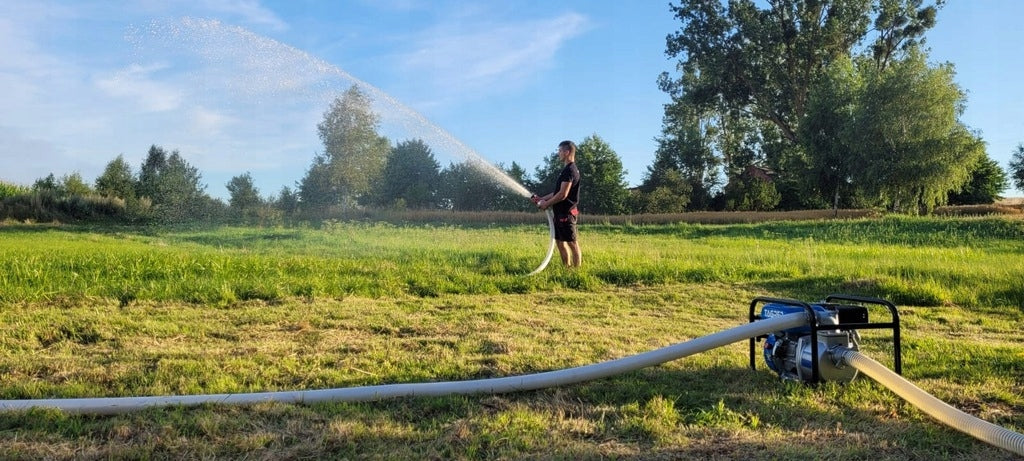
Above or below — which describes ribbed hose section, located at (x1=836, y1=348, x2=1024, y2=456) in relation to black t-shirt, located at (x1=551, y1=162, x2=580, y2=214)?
below

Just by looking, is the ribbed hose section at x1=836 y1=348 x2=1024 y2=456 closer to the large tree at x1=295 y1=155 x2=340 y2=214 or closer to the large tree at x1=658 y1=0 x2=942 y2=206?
the large tree at x1=295 y1=155 x2=340 y2=214

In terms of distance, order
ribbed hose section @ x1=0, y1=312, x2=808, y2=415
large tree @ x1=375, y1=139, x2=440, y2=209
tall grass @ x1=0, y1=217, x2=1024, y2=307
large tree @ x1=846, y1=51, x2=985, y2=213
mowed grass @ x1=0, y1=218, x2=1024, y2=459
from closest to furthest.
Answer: mowed grass @ x1=0, y1=218, x2=1024, y2=459
ribbed hose section @ x1=0, y1=312, x2=808, y2=415
tall grass @ x1=0, y1=217, x2=1024, y2=307
large tree @ x1=375, y1=139, x2=440, y2=209
large tree @ x1=846, y1=51, x2=985, y2=213

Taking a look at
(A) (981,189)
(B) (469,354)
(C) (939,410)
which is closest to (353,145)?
(B) (469,354)

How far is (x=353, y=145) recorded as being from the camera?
12.7 metres

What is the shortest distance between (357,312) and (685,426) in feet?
12.3

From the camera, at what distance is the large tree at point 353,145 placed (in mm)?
11492

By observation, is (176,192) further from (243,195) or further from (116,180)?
(116,180)

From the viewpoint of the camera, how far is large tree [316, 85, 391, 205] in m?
11.5

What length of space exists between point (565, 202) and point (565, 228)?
1.15 ft

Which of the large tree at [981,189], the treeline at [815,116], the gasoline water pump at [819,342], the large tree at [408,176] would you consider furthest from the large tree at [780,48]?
the gasoline water pump at [819,342]

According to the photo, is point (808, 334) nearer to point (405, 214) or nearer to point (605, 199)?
point (405, 214)

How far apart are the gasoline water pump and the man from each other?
5.05 meters

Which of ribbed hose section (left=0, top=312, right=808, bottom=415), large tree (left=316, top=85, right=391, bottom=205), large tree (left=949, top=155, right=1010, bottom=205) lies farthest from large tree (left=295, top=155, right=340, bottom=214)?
large tree (left=949, top=155, right=1010, bottom=205)

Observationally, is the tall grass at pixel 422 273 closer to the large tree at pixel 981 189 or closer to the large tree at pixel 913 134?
the large tree at pixel 913 134
